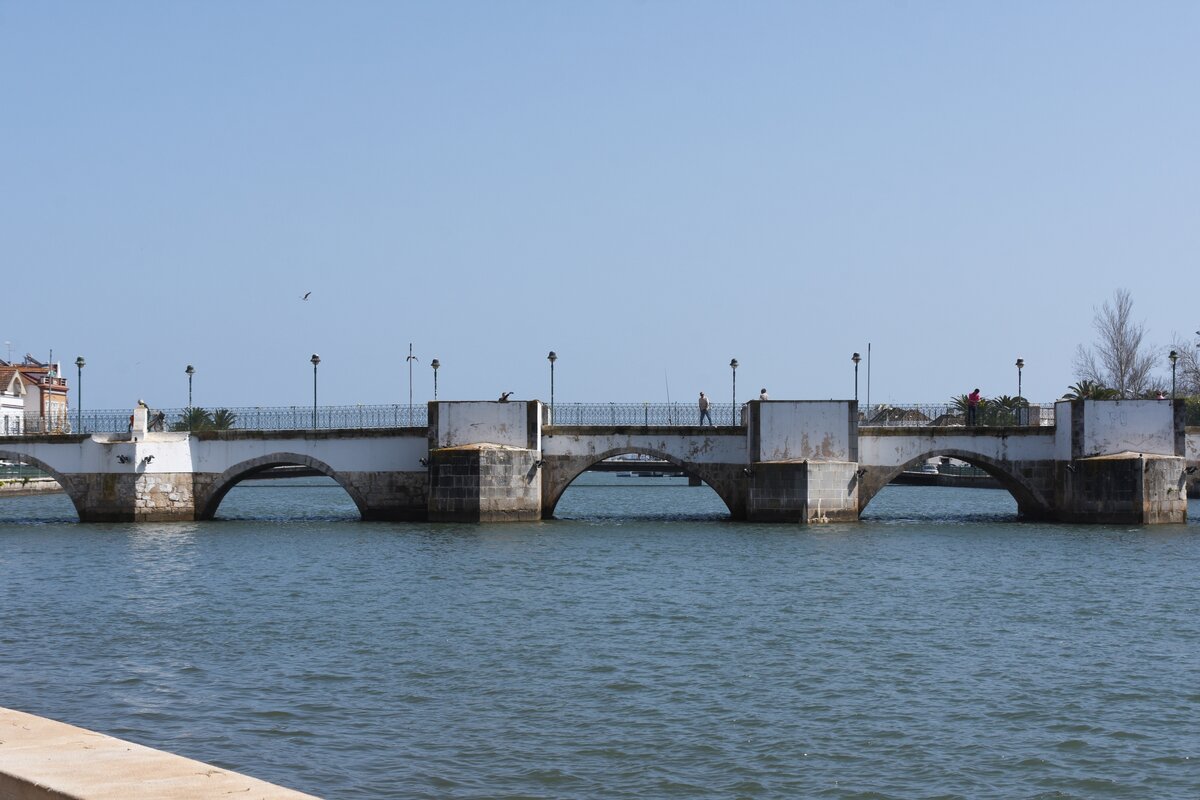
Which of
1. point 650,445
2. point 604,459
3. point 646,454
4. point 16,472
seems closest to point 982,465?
point 650,445

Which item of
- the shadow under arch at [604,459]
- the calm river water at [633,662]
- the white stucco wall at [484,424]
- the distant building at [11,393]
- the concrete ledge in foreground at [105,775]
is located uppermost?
the distant building at [11,393]

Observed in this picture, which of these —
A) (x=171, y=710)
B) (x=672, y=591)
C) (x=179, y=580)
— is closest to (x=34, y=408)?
(x=179, y=580)

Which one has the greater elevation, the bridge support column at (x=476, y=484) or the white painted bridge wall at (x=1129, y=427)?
the white painted bridge wall at (x=1129, y=427)

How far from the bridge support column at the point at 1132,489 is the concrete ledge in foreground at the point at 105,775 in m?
34.7

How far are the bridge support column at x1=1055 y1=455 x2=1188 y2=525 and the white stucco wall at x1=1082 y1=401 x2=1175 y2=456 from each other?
1.64 ft

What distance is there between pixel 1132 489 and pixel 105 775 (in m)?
35.4

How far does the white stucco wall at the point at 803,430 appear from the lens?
39.1 meters

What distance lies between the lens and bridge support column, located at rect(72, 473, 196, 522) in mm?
40719

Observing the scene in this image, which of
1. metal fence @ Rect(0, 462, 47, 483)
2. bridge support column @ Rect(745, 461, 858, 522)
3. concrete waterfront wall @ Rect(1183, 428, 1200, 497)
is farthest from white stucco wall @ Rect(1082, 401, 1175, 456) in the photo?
metal fence @ Rect(0, 462, 47, 483)

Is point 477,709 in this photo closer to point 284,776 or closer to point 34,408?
point 284,776

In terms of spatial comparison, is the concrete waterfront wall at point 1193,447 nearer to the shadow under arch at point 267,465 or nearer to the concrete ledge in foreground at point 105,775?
the shadow under arch at point 267,465

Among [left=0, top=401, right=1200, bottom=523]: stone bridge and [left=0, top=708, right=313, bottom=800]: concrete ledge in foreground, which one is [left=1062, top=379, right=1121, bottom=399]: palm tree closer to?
[left=0, top=401, right=1200, bottom=523]: stone bridge

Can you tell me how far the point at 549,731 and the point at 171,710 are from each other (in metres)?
4.36

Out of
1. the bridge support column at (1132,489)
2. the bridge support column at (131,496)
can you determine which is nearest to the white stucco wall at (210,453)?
the bridge support column at (131,496)
